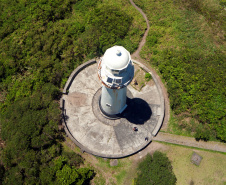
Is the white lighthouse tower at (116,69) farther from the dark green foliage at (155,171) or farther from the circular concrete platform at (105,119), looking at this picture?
the dark green foliage at (155,171)

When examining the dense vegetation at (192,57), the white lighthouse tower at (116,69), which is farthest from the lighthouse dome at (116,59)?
the dense vegetation at (192,57)

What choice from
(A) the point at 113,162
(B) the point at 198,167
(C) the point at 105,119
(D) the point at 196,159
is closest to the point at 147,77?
(C) the point at 105,119

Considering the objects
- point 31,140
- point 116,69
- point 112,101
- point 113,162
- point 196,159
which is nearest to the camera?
point 116,69

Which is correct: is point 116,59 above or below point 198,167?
above

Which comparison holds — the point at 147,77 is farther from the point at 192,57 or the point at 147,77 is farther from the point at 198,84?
the point at 192,57

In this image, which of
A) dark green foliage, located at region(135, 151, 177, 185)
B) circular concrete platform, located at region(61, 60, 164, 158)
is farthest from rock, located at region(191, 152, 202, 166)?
circular concrete platform, located at region(61, 60, 164, 158)

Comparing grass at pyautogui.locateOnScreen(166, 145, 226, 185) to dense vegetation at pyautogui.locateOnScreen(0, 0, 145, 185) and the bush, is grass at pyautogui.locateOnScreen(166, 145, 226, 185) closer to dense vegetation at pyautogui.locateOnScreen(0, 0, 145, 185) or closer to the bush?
the bush

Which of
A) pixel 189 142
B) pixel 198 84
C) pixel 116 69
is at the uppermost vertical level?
pixel 116 69
